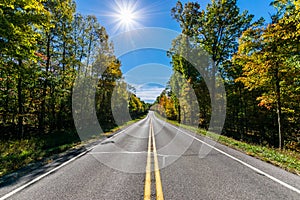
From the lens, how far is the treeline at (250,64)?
8.28 metres

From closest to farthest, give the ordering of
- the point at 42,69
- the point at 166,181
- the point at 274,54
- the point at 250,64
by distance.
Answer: the point at 166,181 < the point at 274,54 < the point at 250,64 < the point at 42,69

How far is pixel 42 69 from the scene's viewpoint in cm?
1313

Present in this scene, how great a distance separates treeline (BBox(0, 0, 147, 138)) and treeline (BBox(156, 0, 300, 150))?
10951 millimetres

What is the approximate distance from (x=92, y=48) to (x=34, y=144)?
14.8 metres

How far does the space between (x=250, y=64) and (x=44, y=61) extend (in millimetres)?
15463

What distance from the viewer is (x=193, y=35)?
18.4m

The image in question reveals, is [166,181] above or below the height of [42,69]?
below

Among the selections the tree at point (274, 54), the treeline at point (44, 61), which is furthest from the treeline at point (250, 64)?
the treeline at point (44, 61)

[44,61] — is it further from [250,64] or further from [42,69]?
[250,64]

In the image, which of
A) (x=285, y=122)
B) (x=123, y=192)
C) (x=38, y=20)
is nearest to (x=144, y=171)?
(x=123, y=192)

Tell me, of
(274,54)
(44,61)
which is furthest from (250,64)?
(44,61)

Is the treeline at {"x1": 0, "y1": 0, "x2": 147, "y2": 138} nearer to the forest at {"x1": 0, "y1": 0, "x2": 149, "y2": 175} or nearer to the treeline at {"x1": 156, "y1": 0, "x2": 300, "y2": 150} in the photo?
the forest at {"x1": 0, "y1": 0, "x2": 149, "y2": 175}

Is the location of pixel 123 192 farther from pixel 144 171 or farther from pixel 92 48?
pixel 92 48

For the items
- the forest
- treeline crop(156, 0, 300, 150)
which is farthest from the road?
treeline crop(156, 0, 300, 150)
